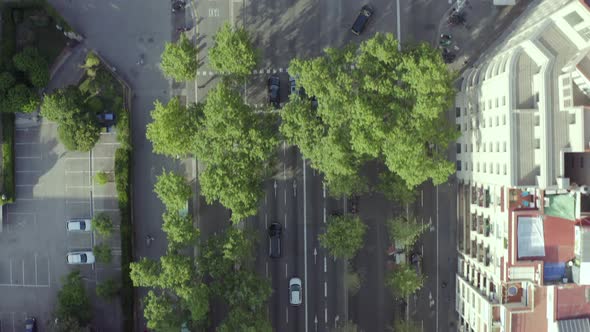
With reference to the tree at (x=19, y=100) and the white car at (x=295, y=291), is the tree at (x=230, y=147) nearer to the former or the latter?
the white car at (x=295, y=291)

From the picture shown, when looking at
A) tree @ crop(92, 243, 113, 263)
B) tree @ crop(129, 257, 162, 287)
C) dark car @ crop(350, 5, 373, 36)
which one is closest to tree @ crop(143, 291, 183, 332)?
tree @ crop(129, 257, 162, 287)

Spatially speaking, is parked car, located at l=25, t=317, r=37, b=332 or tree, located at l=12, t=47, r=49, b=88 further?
parked car, located at l=25, t=317, r=37, b=332

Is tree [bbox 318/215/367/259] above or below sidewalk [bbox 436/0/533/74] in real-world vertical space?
below

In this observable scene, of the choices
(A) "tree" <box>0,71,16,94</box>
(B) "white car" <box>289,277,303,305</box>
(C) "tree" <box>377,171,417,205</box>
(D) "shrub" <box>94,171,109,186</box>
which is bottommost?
(B) "white car" <box>289,277,303,305</box>

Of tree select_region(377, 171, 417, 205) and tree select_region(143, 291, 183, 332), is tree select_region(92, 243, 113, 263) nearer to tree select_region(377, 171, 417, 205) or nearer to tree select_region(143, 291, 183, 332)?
tree select_region(143, 291, 183, 332)

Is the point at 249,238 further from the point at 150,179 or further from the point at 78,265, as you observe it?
the point at 78,265

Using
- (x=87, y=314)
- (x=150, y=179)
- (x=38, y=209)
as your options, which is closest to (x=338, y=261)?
(x=150, y=179)

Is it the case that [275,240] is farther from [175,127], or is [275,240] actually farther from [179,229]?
[175,127]
